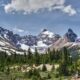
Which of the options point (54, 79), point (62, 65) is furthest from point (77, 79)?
point (62, 65)

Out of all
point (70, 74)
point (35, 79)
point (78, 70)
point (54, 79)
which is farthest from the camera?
point (70, 74)

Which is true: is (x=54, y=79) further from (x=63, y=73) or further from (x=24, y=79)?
(x=63, y=73)

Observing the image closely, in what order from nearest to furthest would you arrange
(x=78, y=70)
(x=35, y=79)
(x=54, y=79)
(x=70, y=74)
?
(x=35, y=79), (x=54, y=79), (x=78, y=70), (x=70, y=74)

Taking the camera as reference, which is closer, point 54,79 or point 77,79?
point 77,79

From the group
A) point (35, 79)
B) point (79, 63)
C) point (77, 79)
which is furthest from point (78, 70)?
point (35, 79)

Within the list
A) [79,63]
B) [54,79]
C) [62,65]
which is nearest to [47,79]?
[54,79]

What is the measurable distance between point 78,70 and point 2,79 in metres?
40.8

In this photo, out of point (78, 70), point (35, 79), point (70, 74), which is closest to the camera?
point (35, 79)

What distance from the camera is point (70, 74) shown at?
618 feet

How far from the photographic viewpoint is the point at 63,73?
7515 inches

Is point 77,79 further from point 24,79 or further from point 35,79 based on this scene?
point 24,79

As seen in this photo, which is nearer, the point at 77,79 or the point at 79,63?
the point at 77,79

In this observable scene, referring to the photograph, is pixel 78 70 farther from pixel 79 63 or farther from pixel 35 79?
pixel 35 79

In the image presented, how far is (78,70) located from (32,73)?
27039mm
